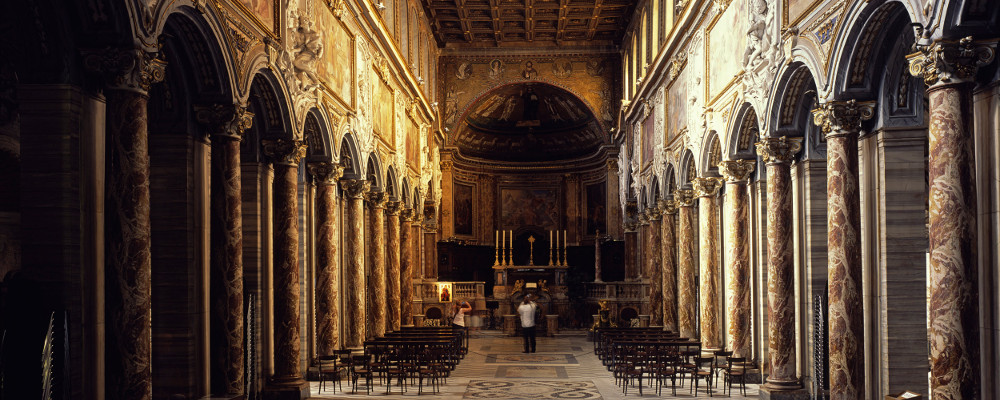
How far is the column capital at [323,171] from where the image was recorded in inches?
874

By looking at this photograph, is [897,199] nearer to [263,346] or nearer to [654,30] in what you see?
[263,346]

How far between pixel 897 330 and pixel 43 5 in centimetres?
1229

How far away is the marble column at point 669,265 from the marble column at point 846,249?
16.0m

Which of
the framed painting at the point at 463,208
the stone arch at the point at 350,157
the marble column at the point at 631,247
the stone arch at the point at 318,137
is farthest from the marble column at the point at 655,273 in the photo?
the framed painting at the point at 463,208

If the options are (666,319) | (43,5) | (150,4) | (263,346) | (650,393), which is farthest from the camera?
(666,319)

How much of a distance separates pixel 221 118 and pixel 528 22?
89.5ft

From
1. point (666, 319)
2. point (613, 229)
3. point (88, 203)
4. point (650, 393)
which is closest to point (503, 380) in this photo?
point (650, 393)

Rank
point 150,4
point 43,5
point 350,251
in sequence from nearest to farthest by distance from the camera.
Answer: point 43,5 → point 150,4 → point 350,251

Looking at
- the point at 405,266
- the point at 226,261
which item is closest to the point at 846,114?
the point at 226,261

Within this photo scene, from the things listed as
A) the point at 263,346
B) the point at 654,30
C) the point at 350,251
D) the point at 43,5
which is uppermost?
the point at 654,30

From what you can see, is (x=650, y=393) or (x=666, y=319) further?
(x=666, y=319)

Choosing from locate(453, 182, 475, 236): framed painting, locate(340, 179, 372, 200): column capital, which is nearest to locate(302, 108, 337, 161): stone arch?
locate(340, 179, 372, 200): column capital

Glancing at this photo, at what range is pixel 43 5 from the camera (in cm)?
1064

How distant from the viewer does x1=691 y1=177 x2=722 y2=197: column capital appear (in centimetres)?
2517
